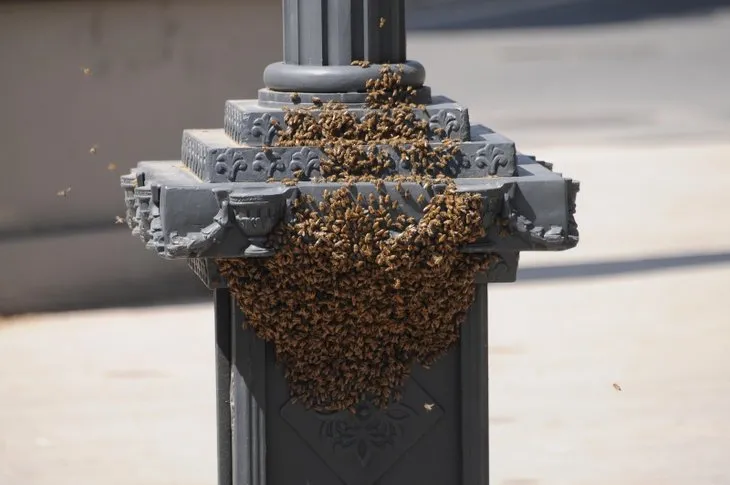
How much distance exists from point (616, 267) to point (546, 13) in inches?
666

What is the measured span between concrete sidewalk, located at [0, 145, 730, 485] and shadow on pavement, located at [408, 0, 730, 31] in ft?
49.0

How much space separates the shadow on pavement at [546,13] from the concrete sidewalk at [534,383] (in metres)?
15.0

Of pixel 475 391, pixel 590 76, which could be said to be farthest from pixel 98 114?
pixel 590 76

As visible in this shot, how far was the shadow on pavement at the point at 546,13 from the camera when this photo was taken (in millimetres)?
24688

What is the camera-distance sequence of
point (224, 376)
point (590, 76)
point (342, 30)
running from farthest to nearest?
1. point (590, 76)
2. point (224, 376)
3. point (342, 30)

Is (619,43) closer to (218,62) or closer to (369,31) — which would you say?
(218,62)

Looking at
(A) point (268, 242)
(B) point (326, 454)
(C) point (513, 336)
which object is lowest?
(C) point (513, 336)

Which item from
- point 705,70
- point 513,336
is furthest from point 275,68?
point 705,70

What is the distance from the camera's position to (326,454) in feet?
12.7

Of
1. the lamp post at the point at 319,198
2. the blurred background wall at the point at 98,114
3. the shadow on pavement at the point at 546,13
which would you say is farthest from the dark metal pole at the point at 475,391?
the shadow on pavement at the point at 546,13

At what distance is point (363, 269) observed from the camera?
→ 3.61 m

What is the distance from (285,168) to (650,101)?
14279 millimetres

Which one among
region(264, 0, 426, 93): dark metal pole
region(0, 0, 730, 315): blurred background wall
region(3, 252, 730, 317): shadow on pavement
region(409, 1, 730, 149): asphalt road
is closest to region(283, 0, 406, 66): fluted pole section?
region(264, 0, 426, 93): dark metal pole

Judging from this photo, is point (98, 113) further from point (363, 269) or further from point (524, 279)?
point (363, 269)
